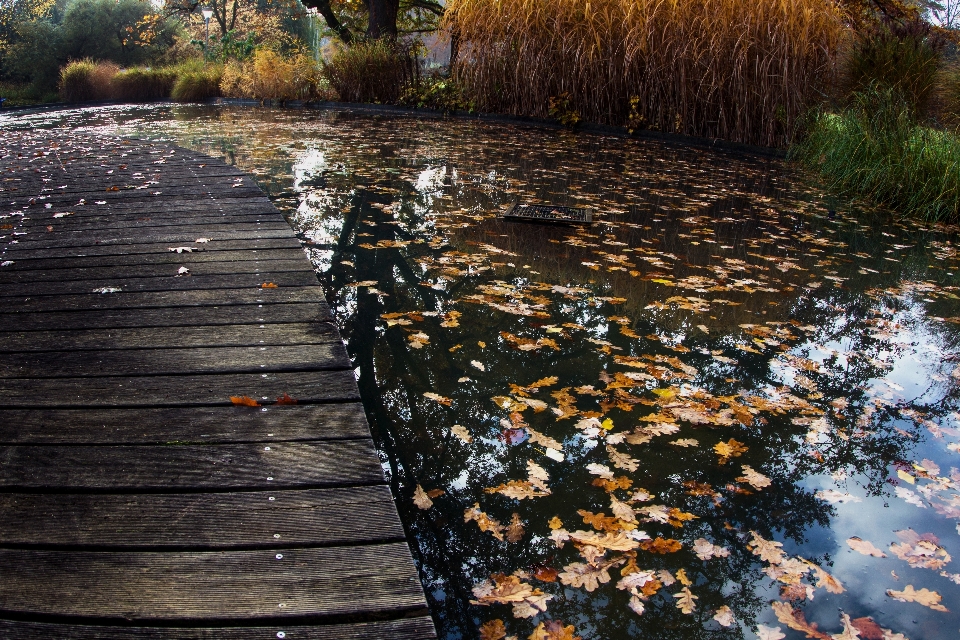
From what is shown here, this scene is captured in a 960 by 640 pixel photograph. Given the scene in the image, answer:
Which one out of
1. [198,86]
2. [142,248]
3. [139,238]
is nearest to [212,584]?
[142,248]

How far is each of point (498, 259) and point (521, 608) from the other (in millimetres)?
2846

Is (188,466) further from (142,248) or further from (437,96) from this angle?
(437,96)

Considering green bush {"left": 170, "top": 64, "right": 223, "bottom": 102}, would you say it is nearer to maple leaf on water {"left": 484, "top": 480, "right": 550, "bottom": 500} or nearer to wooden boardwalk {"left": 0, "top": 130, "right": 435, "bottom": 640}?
wooden boardwalk {"left": 0, "top": 130, "right": 435, "bottom": 640}

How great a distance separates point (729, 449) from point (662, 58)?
872 centimetres

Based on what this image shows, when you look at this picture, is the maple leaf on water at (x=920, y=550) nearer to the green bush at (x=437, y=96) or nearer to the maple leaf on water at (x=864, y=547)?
the maple leaf on water at (x=864, y=547)

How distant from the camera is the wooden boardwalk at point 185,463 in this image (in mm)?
1172

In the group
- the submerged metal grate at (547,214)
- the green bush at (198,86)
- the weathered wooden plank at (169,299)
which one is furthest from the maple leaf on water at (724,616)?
the green bush at (198,86)

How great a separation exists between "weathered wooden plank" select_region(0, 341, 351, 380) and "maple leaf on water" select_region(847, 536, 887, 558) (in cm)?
173

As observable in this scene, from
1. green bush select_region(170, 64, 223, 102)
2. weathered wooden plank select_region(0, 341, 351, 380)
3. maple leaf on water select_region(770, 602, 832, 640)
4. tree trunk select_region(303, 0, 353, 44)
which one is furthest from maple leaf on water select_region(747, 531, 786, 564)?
green bush select_region(170, 64, 223, 102)

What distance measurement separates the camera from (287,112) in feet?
45.6

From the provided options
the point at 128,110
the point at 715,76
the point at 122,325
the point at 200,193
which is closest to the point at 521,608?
the point at 122,325

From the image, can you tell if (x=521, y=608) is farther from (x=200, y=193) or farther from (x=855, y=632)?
(x=200, y=193)

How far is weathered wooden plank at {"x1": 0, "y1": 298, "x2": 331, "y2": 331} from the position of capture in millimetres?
2416

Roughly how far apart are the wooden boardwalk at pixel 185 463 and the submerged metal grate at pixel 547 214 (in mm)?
2282
